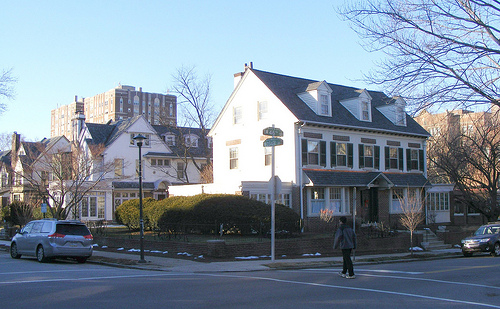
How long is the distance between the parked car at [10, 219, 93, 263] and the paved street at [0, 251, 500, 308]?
2.95 metres

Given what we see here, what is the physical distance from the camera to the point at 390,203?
36.9 metres

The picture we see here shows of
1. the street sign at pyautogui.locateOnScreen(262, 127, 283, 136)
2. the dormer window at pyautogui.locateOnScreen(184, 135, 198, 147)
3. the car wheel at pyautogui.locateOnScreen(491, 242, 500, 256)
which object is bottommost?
the car wheel at pyautogui.locateOnScreen(491, 242, 500, 256)

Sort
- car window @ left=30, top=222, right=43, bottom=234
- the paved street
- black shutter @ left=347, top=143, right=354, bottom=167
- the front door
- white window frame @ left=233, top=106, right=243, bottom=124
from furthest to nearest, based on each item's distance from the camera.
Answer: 1. white window frame @ left=233, top=106, right=243, bottom=124
2. the front door
3. black shutter @ left=347, top=143, right=354, bottom=167
4. car window @ left=30, top=222, right=43, bottom=234
5. the paved street

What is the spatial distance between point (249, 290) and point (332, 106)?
82.7 feet

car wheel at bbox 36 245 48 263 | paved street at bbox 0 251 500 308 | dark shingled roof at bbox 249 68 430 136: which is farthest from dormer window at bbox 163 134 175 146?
paved street at bbox 0 251 500 308

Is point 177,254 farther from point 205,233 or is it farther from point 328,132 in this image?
point 328,132

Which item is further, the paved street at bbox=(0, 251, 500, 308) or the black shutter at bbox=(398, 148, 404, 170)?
the black shutter at bbox=(398, 148, 404, 170)

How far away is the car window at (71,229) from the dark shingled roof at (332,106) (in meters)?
15.9

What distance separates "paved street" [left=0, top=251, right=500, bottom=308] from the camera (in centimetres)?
1038

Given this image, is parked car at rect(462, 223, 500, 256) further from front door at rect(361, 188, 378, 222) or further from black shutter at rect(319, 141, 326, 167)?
black shutter at rect(319, 141, 326, 167)

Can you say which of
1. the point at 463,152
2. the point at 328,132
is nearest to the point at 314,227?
the point at 328,132

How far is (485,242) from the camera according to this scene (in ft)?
84.0

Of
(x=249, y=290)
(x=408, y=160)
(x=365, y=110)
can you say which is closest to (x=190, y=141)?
(x=365, y=110)

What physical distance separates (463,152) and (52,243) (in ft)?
101
